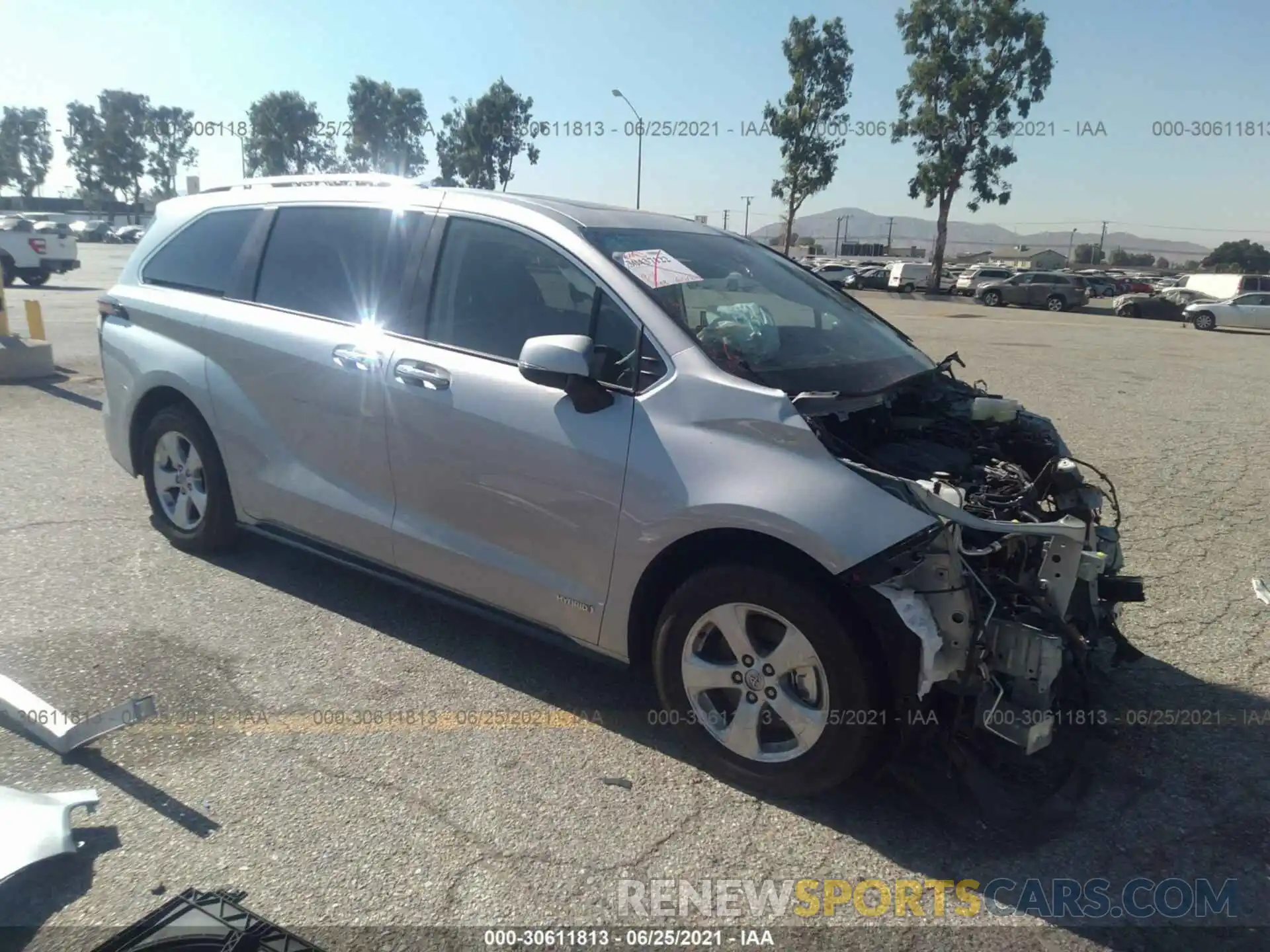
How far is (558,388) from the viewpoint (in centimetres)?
320

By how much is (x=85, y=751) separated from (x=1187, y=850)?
352cm

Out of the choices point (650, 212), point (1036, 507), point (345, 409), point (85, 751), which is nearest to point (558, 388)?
point (345, 409)

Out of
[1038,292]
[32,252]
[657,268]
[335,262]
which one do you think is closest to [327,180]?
[335,262]

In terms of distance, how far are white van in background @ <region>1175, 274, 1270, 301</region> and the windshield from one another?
3658cm

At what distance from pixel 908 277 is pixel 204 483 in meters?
→ 45.8

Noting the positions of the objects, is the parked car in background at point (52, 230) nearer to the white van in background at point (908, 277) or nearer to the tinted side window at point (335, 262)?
the tinted side window at point (335, 262)

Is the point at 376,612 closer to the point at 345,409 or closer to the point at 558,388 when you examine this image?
the point at 345,409

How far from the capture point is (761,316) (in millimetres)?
3613

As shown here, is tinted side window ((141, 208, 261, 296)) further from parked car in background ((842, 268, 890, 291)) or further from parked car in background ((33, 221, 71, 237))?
parked car in background ((842, 268, 890, 291))

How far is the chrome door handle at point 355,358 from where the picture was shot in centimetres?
375

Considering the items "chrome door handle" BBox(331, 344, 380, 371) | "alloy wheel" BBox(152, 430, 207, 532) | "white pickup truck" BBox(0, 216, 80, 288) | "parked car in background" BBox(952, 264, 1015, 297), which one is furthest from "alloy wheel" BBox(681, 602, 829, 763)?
"parked car in background" BBox(952, 264, 1015, 297)

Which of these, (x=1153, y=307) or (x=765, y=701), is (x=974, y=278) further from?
(x=765, y=701)

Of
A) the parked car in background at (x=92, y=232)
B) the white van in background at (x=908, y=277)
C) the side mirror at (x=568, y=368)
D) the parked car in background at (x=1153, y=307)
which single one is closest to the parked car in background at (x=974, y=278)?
the white van in background at (x=908, y=277)

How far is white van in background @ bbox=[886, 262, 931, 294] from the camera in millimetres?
46344
